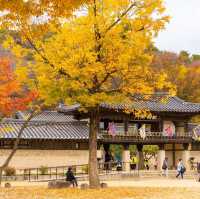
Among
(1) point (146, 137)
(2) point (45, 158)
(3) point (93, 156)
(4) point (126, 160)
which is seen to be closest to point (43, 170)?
(2) point (45, 158)

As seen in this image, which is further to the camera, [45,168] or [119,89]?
[45,168]

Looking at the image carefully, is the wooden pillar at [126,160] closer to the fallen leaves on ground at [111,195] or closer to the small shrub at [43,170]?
the small shrub at [43,170]

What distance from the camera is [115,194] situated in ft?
72.4

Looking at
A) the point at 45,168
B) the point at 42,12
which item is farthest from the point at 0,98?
the point at 42,12

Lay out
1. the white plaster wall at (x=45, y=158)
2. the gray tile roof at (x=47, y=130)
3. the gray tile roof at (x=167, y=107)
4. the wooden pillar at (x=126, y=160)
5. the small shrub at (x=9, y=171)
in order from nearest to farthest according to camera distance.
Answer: the small shrub at (x=9, y=171), the white plaster wall at (x=45, y=158), the gray tile roof at (x=47, y=130), the wooden pillar at (x=126, y=160), the gray tile roof at (x=167, y=107)

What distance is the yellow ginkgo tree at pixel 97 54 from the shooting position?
76.5 feet

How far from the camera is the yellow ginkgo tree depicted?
76.5 feet

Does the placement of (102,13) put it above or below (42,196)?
above

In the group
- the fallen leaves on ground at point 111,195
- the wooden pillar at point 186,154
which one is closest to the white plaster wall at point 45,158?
the wooden pillar at point 186,154

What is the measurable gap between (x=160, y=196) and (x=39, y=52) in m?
8.54

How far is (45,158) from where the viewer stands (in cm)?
4375

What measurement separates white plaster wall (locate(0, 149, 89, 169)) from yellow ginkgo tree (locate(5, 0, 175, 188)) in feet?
62.5

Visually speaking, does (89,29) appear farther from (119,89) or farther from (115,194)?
(115,194)

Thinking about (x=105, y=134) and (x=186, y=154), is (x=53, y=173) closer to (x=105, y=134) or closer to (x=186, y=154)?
(x=105, y=134)
